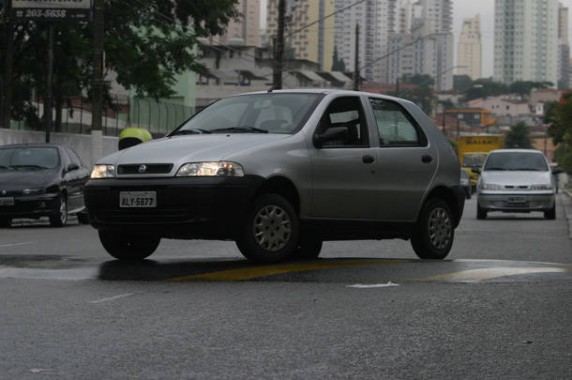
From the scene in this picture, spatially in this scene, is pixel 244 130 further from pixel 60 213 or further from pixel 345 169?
pixel 60 213

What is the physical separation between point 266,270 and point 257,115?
1.77m

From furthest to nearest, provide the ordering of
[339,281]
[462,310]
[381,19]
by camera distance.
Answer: [381,19], [339,281], [462,310]

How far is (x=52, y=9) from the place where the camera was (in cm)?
3234

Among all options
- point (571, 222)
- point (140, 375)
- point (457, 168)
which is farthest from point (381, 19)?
point (140, 375)

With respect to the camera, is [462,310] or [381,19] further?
[381,19]

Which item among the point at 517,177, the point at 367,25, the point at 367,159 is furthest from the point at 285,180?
the point at 367,25

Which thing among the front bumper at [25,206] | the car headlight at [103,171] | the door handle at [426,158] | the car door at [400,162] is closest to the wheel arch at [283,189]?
the car door at [400,162]

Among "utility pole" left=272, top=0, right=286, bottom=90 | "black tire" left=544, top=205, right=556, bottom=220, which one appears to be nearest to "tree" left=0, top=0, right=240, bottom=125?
"utility pole" left=272, top=0, right=286, bottom=90

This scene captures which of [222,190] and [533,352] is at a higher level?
[222,190]

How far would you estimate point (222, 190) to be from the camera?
1041 centimetres

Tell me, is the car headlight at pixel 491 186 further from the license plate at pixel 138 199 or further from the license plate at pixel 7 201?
the license plate at pixel 138 199

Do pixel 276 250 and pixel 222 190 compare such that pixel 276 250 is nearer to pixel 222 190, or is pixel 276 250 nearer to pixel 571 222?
pixel 222 190

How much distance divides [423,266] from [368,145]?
158 cm

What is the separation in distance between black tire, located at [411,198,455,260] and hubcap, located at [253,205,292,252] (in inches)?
78.7
